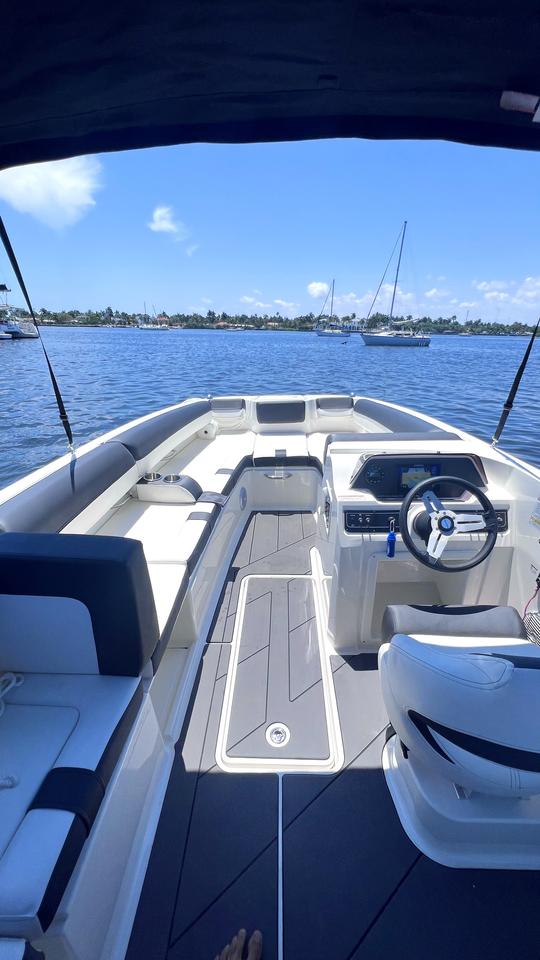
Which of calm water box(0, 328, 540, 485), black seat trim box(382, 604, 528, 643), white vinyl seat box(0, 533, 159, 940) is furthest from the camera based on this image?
calm water box(0, 328, 540, 485)

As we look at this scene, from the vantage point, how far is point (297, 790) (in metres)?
1.41

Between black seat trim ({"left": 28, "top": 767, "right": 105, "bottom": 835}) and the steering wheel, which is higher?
the steering wheel

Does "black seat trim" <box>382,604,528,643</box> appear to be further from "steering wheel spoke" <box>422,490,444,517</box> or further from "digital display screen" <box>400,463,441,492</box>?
"digital display screen" <box>400,463,441,492</box>

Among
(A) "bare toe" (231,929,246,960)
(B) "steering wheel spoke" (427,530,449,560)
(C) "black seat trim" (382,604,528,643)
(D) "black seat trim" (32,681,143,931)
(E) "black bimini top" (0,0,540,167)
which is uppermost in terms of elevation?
(E) "black bimini top" (0,0,540,167)

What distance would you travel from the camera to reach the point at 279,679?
184 cm

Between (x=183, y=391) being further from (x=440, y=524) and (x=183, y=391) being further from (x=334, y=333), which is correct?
(x=334, y=333)

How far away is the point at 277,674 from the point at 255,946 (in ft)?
2.96

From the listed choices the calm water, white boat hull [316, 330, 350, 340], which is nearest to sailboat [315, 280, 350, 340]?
white boat hull [316, 330, 350, 340]

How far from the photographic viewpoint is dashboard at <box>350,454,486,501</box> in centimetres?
186

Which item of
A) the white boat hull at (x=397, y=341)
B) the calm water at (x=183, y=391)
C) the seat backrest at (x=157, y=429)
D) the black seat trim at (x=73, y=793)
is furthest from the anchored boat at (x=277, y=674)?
the white boat hull at (x=397, y=341)

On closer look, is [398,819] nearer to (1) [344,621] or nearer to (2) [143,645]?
(1) [344,621]

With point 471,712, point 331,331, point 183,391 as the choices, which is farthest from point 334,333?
point 471,712

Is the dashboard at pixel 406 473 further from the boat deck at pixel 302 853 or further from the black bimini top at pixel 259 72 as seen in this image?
the black bimini top at pixel 259 72

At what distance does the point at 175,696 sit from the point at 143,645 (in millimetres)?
769
